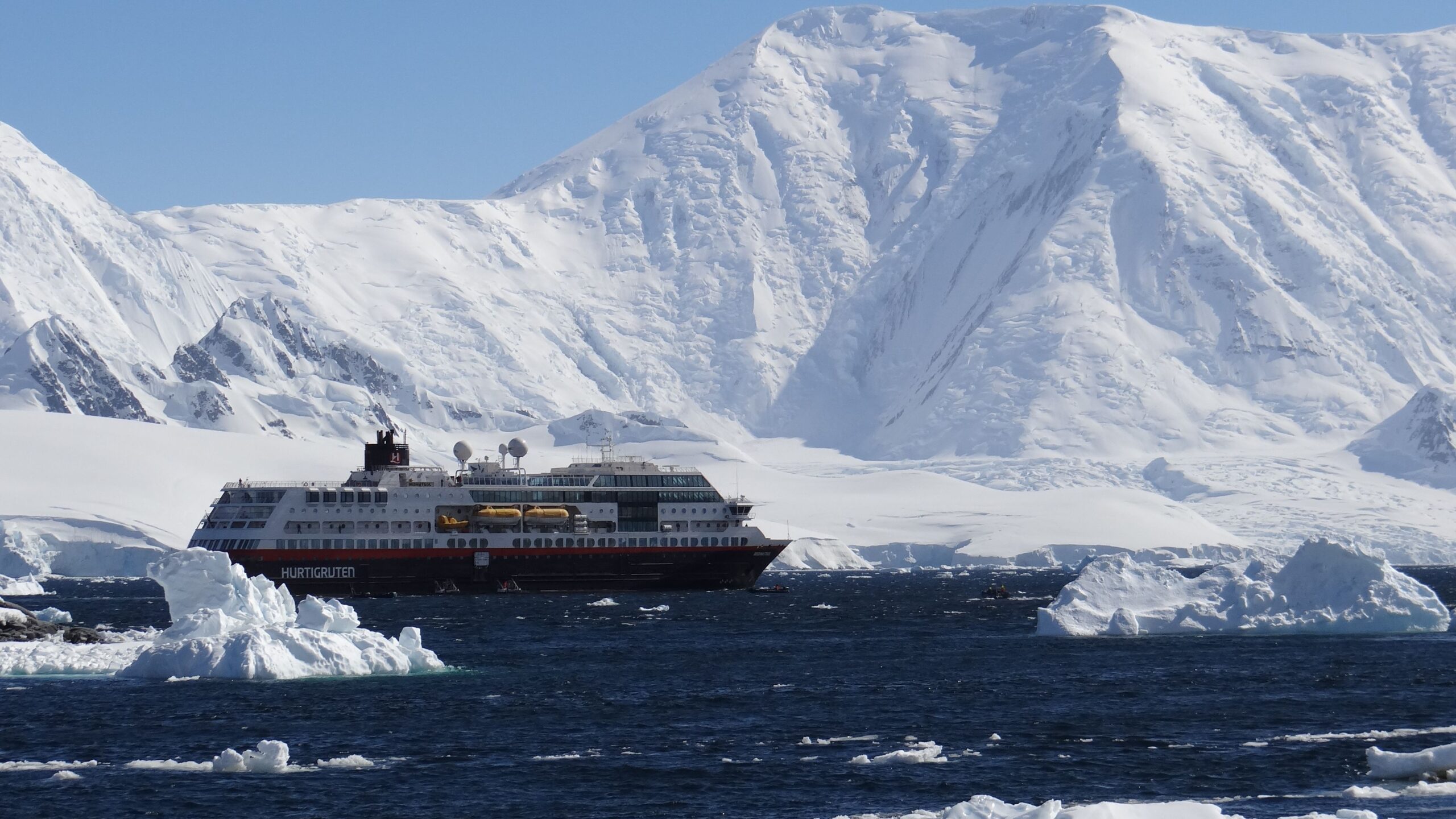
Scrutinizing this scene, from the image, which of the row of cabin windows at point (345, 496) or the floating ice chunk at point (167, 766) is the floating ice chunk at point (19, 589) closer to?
the row of cabin windows at point (345, 496)

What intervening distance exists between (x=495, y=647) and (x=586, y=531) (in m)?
53.7

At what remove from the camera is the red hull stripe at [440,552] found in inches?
5438

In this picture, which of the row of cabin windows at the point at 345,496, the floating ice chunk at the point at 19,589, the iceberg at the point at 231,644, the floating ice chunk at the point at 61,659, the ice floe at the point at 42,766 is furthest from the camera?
the floating ice chunk at the point at 19,589

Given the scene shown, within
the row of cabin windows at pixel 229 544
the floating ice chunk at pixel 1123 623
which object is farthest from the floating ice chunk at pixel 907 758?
the row of cabin windows at pixel 229 544

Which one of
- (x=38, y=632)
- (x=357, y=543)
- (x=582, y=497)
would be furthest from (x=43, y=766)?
(x=582, y=497)

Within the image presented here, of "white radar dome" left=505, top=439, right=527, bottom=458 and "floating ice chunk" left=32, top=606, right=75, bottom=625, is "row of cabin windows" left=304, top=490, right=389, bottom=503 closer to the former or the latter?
"white radar dome" left=505, top=439, right=527, bottom=458

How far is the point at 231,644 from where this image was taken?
72.7 metres

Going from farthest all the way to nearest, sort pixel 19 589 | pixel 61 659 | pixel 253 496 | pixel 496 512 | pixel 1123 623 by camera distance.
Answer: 1. pixel 19 589
2. pixel 496 512
3. pixel 253 496
4. pixel 1123 623
5. pixel 61 659

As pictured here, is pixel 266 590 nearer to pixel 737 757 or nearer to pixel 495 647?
pixel 495 647

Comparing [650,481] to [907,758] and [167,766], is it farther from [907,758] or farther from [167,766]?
[167,766]

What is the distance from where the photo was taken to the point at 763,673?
77.8 metres

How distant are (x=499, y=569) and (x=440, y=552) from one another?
14.0 feet

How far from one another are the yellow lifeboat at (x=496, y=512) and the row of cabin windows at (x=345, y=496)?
6413mm

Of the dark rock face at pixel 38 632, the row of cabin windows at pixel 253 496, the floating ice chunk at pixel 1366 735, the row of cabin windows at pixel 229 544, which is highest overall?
the row of cabin windows at pixel 253 496
